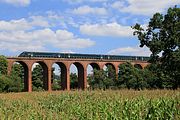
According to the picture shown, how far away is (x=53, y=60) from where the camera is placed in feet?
273

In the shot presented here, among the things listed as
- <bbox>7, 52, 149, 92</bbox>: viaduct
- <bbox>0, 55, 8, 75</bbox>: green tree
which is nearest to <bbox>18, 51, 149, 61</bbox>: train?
<bbox>7, 52, 149, 92</bbox>: viaduct

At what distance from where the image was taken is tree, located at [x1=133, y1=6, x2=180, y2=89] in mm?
36531

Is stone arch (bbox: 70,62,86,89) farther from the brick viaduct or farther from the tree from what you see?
the tree

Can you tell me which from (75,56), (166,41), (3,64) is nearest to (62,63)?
(75,56)

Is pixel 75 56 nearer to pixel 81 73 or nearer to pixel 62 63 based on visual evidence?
pixel 81 73

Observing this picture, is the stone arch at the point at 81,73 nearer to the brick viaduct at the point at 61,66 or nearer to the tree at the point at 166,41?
the brick viaduct at the point at 61,66

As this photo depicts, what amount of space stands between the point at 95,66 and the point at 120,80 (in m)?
21.7

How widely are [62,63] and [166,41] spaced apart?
162 ft

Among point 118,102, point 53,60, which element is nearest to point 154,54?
point 118,102

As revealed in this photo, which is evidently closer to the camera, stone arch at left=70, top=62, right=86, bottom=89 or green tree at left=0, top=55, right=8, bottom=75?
green tree at left=0, top=55, right=8, bottom=75

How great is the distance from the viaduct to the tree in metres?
41.4

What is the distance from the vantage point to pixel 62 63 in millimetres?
84562

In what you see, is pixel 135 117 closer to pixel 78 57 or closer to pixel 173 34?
pixel 173 34

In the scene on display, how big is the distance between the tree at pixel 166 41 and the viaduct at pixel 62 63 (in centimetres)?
4136
